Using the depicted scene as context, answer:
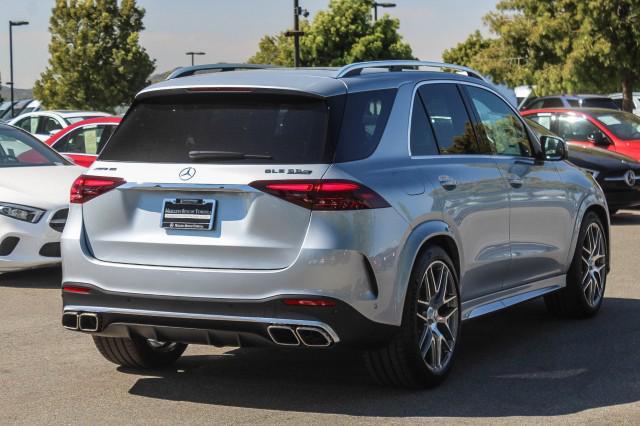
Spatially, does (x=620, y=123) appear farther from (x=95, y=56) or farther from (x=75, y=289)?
(x=95, y=56)

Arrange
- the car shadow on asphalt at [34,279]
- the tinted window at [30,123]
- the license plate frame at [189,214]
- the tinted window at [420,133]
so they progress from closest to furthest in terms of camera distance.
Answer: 1. the license plate frame at [189,214]
2. the tinted window at [420,133]
3. the car shadow on asphalt at [34,279]
4. the tinted window at [30,123]

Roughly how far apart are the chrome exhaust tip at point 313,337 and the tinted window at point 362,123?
2.74 ft

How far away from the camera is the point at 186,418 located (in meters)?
6.02

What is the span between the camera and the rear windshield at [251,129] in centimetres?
600

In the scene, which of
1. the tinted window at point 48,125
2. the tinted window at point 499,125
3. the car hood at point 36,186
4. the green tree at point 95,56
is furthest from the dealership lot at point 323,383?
the green tree at point 95,56

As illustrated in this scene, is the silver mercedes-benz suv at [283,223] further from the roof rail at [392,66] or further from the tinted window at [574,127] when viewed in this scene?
the tinted window at [574,127]

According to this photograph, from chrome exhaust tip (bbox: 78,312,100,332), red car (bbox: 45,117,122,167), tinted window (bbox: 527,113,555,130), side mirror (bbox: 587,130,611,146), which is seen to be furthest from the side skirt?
tinted window (bbox: 527,113,555,130)

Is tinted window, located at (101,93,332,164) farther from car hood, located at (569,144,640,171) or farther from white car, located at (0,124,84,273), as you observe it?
car hood, located at (569,144,640,171)

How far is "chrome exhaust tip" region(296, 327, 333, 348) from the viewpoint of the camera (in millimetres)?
5836

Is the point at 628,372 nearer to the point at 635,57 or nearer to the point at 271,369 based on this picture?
the point at 271,369

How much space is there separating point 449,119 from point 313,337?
1.97 metres

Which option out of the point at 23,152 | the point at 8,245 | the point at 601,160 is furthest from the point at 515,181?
the point at 601,160

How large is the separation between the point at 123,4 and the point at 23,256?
1783 inches

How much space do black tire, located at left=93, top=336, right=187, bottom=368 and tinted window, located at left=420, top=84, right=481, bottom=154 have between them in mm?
2029
